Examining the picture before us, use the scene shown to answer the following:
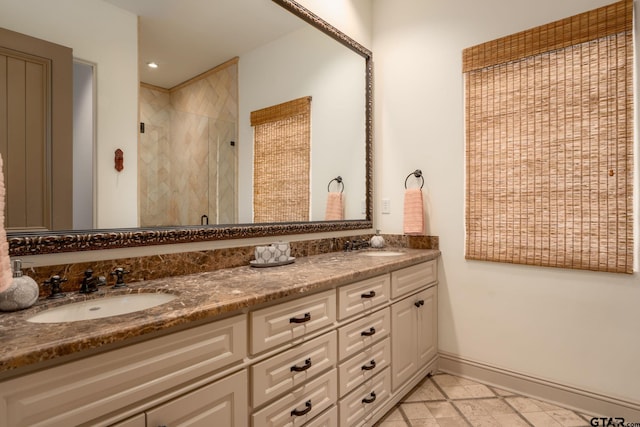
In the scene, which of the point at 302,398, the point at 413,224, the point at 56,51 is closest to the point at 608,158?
the point at 413,224

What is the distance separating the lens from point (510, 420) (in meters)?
1.78

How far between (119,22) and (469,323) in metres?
2.48

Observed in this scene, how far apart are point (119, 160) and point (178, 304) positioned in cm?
66

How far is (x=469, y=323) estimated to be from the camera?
7.34 feet

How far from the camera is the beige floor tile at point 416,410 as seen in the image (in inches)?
72.3

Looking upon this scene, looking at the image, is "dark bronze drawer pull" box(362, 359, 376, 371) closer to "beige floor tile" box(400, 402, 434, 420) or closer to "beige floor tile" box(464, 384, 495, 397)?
"beige floor tile" box(400, 402, 434, 420)

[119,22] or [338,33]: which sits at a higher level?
[338,33]

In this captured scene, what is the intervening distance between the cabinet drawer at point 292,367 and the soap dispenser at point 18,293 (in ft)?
2.24

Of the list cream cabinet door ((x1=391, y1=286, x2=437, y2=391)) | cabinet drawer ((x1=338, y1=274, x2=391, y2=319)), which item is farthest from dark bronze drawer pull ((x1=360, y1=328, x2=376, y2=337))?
cream cabinet door ((x1=391, y1=286, x2=437, y2=391))

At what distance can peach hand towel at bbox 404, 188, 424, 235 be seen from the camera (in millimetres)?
2340

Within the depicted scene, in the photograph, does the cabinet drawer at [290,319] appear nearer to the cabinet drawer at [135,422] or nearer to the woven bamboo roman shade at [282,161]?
the cabinet drawer at [135,422]

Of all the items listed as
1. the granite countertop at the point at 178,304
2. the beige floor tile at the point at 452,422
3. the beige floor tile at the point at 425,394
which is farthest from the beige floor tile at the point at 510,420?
the granite countertop at the point at 178,304

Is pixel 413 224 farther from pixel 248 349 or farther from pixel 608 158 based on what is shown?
pixel 248 349

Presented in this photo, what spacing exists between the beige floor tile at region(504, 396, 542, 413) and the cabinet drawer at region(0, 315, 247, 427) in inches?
68.7
